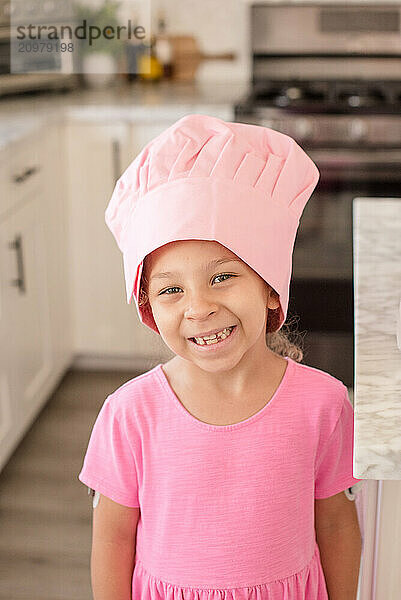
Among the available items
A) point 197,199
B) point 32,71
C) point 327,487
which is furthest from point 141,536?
point 32,71

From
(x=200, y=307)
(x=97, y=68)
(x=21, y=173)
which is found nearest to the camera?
(x=200, y=307)

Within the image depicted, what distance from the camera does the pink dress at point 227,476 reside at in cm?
75

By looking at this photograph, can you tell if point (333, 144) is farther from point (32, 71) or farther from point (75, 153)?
point (32, 71)

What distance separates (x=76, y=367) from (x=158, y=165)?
1.95 metres

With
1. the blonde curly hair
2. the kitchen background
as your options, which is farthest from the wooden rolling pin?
the blonde curly hair

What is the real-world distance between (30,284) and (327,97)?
103cm

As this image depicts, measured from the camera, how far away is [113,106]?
7.66 feet

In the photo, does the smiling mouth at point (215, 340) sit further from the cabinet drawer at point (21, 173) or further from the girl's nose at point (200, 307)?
the cabinet drawer at point (21, 173)

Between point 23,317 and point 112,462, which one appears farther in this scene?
point 23,317

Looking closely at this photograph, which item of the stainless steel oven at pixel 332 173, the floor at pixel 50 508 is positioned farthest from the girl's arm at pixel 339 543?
the stainless steel oven at pixel 332 173

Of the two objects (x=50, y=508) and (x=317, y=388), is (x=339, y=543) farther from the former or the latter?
(x=50, y=508)

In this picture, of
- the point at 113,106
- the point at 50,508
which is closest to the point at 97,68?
the point at 113,106

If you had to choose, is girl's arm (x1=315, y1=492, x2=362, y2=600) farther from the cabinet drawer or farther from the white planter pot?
the white planter pot

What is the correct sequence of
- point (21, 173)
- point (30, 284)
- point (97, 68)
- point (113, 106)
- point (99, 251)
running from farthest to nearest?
1. point (97, 68)
2. point (99, 251)
3. point (113, 106)
4. point (30, 284)
5. point (21, 173)
